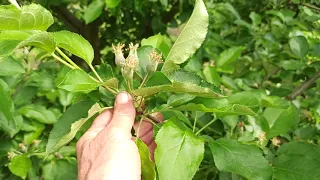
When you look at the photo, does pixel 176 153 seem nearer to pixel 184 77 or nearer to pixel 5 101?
pixel 184 77

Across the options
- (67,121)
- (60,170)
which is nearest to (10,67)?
(60,170)

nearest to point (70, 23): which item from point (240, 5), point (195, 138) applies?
point (240, 5)

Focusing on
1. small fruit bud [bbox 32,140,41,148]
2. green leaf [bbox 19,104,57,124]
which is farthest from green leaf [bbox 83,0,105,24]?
small fruit bud [bbox 32,140,41,148]

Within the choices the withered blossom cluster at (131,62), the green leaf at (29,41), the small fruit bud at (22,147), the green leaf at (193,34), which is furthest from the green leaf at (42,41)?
the small fruit bud at (22,147)

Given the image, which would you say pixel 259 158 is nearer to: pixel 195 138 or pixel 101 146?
pixel 195 138

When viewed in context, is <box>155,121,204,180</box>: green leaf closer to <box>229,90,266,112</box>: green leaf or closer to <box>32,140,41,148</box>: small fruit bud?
<box>229,90,266,112</box>: green leaf

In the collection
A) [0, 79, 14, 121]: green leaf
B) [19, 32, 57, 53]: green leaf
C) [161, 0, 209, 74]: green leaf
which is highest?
[19, 32, 57, 53]: green leaf

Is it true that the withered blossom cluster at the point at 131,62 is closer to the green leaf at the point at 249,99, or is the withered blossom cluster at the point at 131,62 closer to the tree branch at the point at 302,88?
the green leaf at the point at 249,99
